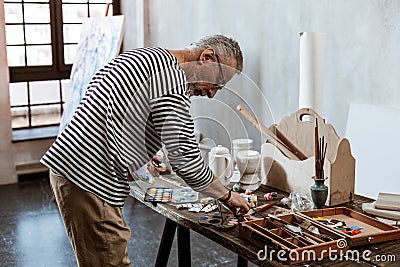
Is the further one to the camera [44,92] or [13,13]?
[44,92]

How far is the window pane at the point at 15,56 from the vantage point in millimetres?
5781

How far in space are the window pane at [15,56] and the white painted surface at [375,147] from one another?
11.7 ft

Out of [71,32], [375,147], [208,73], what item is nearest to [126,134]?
[208,73]

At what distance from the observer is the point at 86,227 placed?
2344 mm

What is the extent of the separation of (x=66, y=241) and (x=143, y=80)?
2.42 m

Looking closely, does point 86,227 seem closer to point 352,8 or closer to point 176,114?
point 176,114

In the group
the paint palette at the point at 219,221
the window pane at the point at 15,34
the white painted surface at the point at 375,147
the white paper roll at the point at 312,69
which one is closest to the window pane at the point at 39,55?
the window pane at the point at 15,34

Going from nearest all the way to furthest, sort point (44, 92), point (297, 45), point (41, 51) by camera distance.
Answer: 1. point (297, 45)
2. point (41, 51)
3. point (44, 92)

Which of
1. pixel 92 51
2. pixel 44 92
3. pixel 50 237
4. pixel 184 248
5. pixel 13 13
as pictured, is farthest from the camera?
pixel 44 92

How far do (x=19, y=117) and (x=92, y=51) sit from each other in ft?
5.00

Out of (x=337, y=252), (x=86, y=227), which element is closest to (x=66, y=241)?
(x=86, y=227)

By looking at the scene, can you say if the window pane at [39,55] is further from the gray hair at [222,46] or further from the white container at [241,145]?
the gray hair at [222,46]

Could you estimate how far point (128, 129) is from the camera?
2.14 meters

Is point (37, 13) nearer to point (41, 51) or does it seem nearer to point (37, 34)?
point (37, 34)
